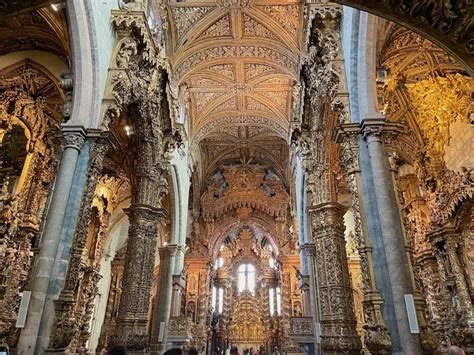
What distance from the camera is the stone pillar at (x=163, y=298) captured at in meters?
12.5

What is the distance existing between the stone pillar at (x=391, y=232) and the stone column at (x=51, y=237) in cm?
543

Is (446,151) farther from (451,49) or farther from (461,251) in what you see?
(451,49)

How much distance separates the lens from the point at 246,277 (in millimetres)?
28828

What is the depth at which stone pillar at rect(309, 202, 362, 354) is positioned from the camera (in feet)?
27.8

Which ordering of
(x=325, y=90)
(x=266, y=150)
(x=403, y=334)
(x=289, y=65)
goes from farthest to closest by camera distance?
1. (x=266, y=150)
2. (x=289, y=65)
3. (x=325, y=90)
4. (x=403, y=334)

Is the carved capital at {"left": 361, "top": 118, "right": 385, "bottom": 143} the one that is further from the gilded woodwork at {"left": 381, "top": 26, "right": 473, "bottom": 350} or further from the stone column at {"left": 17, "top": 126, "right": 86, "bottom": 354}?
the stone column at {"left": 17, "top": 126, "right": 86, "bottom": 354}

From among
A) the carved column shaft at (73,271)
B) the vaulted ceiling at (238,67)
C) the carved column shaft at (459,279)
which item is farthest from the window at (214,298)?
the carved column shaft at (73,271)

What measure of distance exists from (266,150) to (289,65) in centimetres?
773

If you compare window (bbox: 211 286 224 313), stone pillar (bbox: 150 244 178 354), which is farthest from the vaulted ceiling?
window (bbox: 211 286 224 313)

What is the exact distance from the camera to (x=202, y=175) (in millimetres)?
22094

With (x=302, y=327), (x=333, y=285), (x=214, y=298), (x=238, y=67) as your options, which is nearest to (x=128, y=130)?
(x=238, y=67)

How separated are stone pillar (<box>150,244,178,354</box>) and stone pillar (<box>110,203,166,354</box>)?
2.91m

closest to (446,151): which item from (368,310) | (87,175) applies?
(368,310)

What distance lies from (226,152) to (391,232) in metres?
16.3
